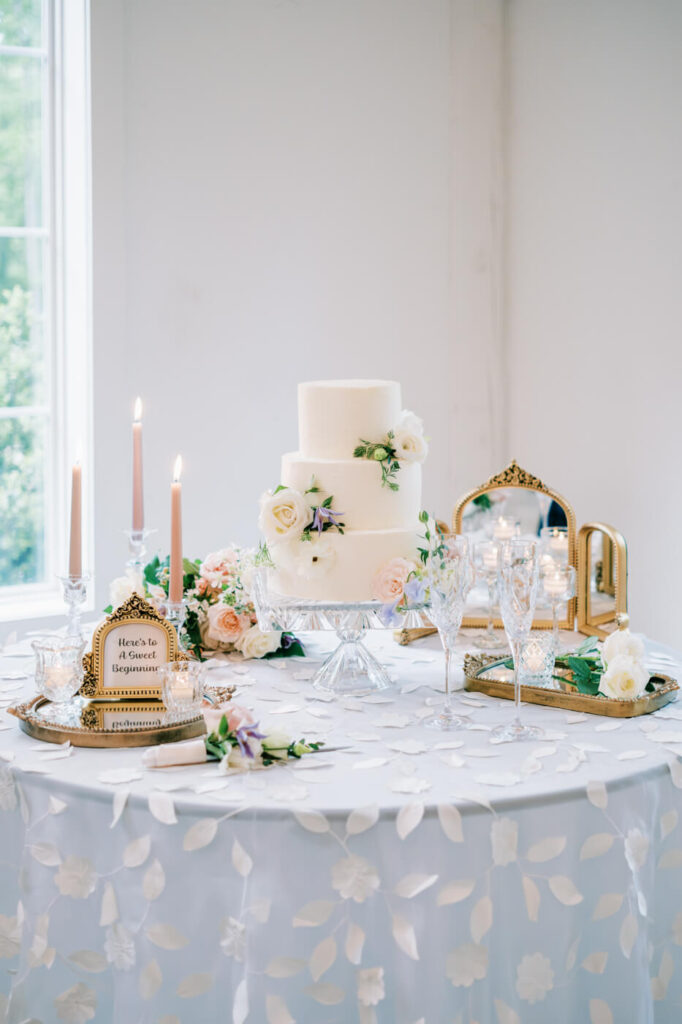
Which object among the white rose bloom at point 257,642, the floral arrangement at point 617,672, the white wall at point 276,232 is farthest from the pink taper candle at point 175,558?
the white wall at point 276,232

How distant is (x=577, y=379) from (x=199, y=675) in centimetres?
253

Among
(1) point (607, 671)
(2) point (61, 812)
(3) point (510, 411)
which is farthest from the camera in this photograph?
(3) point (510, 411)

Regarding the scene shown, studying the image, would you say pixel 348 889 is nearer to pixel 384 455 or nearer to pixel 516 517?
pixel 384 455

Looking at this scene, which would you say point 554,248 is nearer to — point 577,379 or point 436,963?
point 577,379

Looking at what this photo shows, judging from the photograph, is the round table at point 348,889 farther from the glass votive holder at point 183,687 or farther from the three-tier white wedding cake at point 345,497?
the three-tier white wedding cake at point 345,497

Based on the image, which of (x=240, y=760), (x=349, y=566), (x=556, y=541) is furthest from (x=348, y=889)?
(x=556, y=541)

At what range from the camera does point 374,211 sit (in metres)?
4.02

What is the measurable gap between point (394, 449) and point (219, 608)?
54cm

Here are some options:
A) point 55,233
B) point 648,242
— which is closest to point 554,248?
point 648,242

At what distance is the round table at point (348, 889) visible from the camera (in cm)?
149

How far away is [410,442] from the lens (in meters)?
2.10

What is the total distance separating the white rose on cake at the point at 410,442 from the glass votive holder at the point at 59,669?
2.32 feet

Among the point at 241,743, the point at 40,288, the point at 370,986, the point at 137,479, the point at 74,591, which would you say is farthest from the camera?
the point at 40,288

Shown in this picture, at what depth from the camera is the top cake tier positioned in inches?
83.4
